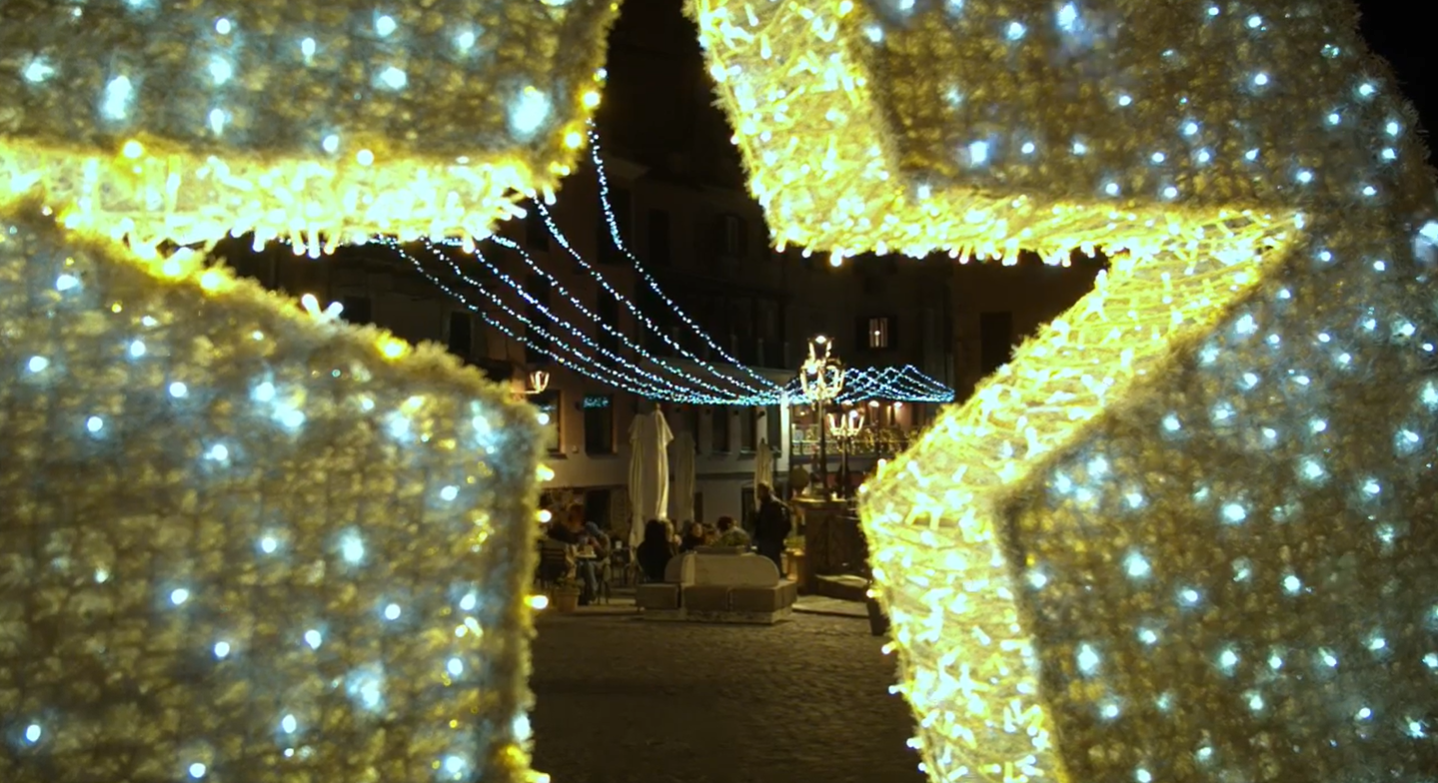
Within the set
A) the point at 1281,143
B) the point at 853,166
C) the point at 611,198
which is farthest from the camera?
the point at 611,198

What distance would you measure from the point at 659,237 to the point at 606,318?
3789mm

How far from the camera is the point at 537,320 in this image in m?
25.1

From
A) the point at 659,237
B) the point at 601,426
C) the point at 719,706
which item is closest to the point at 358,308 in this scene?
the point at 601,426

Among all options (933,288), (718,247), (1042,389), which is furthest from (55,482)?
(933,288)

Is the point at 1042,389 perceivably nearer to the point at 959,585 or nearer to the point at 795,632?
the point at 959,585

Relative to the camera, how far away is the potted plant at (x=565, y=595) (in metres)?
13.7

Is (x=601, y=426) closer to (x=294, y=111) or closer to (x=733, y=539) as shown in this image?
(x=733, y=539)

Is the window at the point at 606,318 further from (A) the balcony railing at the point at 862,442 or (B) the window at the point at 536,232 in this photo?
(A) the balcony railing at the point at 862,442

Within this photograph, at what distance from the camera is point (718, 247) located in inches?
1297

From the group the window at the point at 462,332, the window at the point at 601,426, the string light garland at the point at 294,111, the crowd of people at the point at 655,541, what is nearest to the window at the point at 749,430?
the window at the point at 601,426

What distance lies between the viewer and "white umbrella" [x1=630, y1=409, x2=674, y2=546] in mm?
16562

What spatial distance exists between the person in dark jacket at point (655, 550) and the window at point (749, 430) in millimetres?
18946

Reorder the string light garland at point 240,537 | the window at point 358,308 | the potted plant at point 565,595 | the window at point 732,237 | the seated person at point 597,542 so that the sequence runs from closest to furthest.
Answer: the string light garland at point 240,537
the potted plant at point 565,595
the seated person at point 597,542
the window at point 358,308
the window at point 732,237

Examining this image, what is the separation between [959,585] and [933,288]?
37364mm
